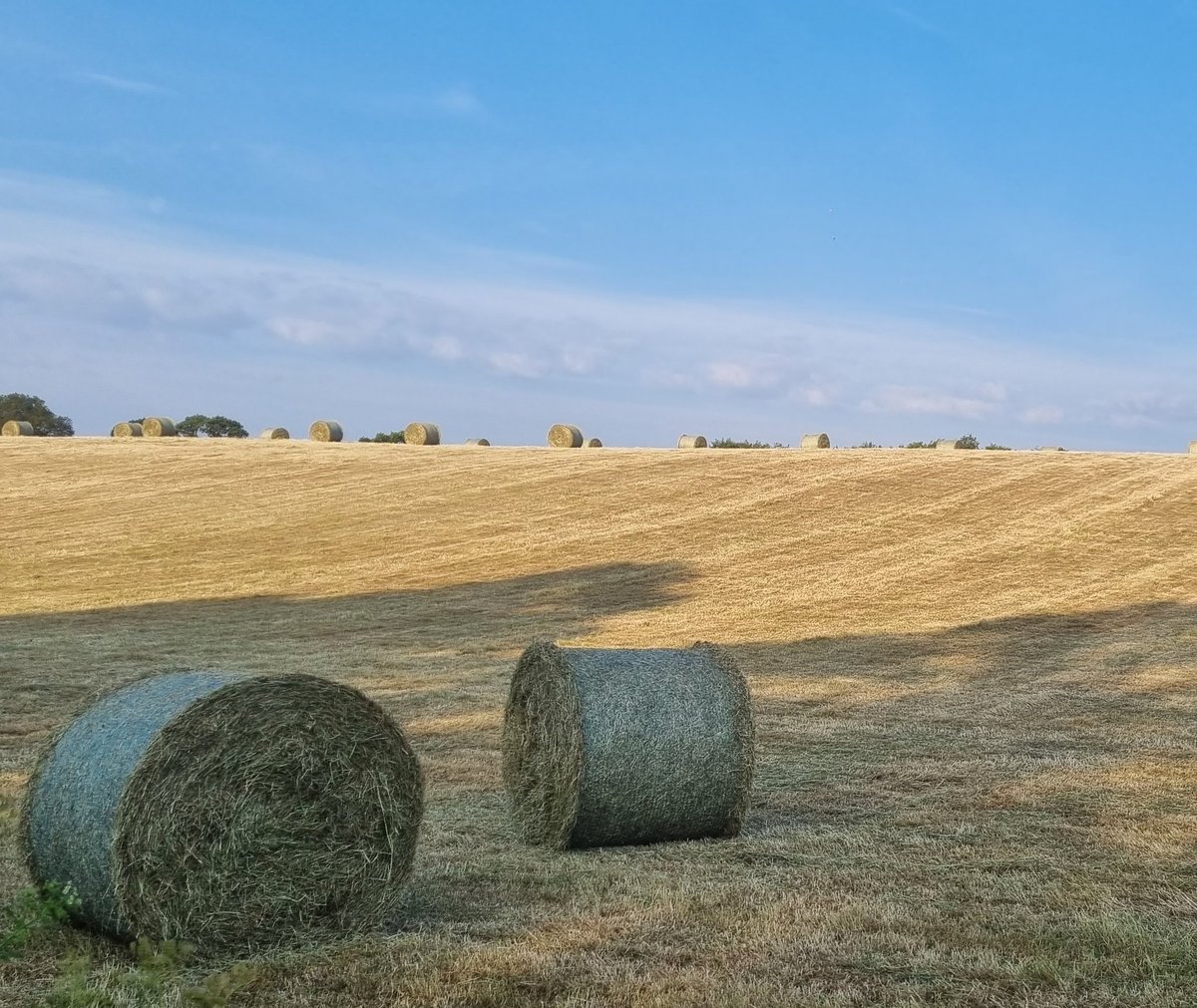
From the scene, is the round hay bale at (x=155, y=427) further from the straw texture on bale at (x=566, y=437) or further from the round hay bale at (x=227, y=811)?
the round hay bale at (x=227, y=811)

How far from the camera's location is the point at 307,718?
6.61 metres

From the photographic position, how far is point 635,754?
8.59 meters

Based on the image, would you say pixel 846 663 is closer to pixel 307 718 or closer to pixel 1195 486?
pixel 307 718

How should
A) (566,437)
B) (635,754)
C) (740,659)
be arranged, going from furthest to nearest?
(566,437)
(740,659)
(635,754)

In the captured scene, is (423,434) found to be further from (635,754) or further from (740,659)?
(635,754)

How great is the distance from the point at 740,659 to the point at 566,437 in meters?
30.3

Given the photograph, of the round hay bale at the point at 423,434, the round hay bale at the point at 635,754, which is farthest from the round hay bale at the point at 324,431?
the round hay bale at the point at 635,754

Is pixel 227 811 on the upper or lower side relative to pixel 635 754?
upper

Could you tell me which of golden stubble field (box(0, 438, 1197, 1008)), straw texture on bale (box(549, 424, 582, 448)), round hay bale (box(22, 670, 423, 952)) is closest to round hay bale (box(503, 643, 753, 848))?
golden stubble field (box(0, 438, 1197, 1008))

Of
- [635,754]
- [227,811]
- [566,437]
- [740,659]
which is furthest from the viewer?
[566,437]

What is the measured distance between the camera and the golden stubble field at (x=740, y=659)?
19.8 feet

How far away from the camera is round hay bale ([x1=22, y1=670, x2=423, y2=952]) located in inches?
238

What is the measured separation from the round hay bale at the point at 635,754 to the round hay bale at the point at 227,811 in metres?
1.85

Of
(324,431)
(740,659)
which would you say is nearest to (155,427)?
(324,431)
